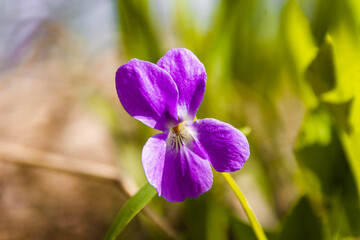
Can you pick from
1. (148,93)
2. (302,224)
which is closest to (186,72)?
(148,93)

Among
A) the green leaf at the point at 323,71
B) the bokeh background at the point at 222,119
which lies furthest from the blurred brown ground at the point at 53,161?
the green leaf at the point at 323,71

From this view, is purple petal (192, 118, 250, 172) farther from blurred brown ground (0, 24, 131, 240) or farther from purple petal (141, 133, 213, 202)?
blurred brown ground (0, 24, 131, 240)

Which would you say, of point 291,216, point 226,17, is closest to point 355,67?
point 291,216

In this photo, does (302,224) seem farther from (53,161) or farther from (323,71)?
(53,161)

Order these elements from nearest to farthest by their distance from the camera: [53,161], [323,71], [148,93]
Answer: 1. [148,93]
2. [323,71]
3. [53,161]

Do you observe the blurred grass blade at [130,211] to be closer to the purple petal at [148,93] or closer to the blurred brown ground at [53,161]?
the purple petal at [148,93]

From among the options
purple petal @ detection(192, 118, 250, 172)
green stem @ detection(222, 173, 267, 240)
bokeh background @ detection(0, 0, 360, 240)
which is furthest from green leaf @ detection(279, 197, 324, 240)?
purple petal @ detection(192, 118, 250, 172)
